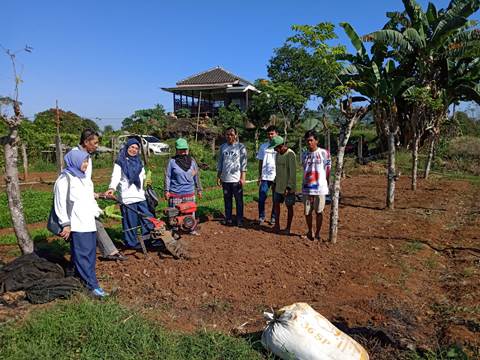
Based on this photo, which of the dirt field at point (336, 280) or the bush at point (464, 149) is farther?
the bush at point (464, 149)

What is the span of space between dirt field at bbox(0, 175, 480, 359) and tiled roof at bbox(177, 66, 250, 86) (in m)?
25.2

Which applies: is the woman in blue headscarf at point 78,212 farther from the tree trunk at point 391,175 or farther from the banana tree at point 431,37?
the banana tree at point 431,37

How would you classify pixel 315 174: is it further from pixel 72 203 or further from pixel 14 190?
pixel 14 190

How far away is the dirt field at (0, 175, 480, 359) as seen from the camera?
3510mm

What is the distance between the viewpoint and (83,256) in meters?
4.11

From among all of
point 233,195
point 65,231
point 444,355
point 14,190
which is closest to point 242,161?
point 233,195

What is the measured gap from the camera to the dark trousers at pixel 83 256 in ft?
13.4

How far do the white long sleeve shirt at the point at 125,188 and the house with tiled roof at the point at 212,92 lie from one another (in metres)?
24.7

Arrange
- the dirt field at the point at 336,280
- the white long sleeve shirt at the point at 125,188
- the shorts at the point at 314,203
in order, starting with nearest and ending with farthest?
1. the dirt field at the point at 336,280
2. the white long sleeve shirt at the point at 125,188
3. the shorts at the point at 314,203

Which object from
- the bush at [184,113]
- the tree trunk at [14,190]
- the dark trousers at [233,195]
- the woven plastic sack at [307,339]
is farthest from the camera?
the bush at [184,113]

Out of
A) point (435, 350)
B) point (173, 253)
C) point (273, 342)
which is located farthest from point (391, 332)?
point (173, 253)

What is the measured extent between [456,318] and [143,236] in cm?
400

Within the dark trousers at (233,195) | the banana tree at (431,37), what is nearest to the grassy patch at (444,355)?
the dark trousers at (233,195)

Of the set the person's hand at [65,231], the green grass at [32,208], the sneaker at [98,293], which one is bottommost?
the sneaker at [98,293]
